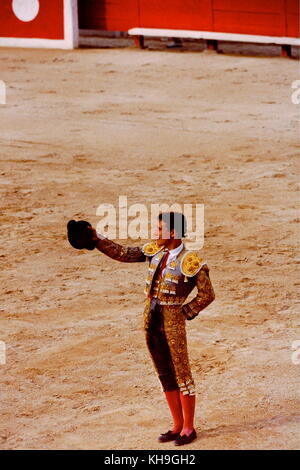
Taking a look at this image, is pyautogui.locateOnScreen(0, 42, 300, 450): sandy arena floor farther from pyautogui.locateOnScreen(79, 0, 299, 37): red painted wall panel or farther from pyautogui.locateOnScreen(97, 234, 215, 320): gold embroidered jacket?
pyautogui.locateOnScreen(97, 234, 215, 320): gold embroidered jacket

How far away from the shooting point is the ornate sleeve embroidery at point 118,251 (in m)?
5.23

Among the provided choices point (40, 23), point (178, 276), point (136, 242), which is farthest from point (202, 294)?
point (40, 23)

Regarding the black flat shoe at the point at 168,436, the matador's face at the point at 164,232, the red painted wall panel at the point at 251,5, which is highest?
the matador's face at the point at 164,232

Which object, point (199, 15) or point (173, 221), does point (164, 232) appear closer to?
point (173, 221)

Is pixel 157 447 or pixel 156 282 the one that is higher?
pixel 156 282

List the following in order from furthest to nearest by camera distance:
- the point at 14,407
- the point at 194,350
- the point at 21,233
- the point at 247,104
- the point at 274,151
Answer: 1. the point at 247,104
2. the point at 274,151
3. the point at 21,233
4. the point at 194,350
5. the point at 14,407

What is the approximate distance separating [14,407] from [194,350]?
1.30 meters

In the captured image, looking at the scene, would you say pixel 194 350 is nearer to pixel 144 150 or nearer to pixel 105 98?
pixel 144 150

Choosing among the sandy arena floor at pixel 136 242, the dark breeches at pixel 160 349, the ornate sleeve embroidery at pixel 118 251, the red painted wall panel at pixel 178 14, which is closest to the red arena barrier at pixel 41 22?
the sandy arena floor at pixel 136 242

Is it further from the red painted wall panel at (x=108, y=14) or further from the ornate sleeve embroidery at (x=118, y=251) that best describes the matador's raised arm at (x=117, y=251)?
the red painted wall panel at (x=108, y=14)

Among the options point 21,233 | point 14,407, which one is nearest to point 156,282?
point 14,407

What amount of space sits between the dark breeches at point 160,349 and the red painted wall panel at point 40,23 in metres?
11.8

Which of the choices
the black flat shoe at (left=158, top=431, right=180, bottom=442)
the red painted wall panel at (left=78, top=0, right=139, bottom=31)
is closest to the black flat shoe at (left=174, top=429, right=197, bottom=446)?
the black flat shoe at (left=158, top=431, right=180, bottom=442)

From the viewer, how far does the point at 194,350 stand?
6.92 meters
